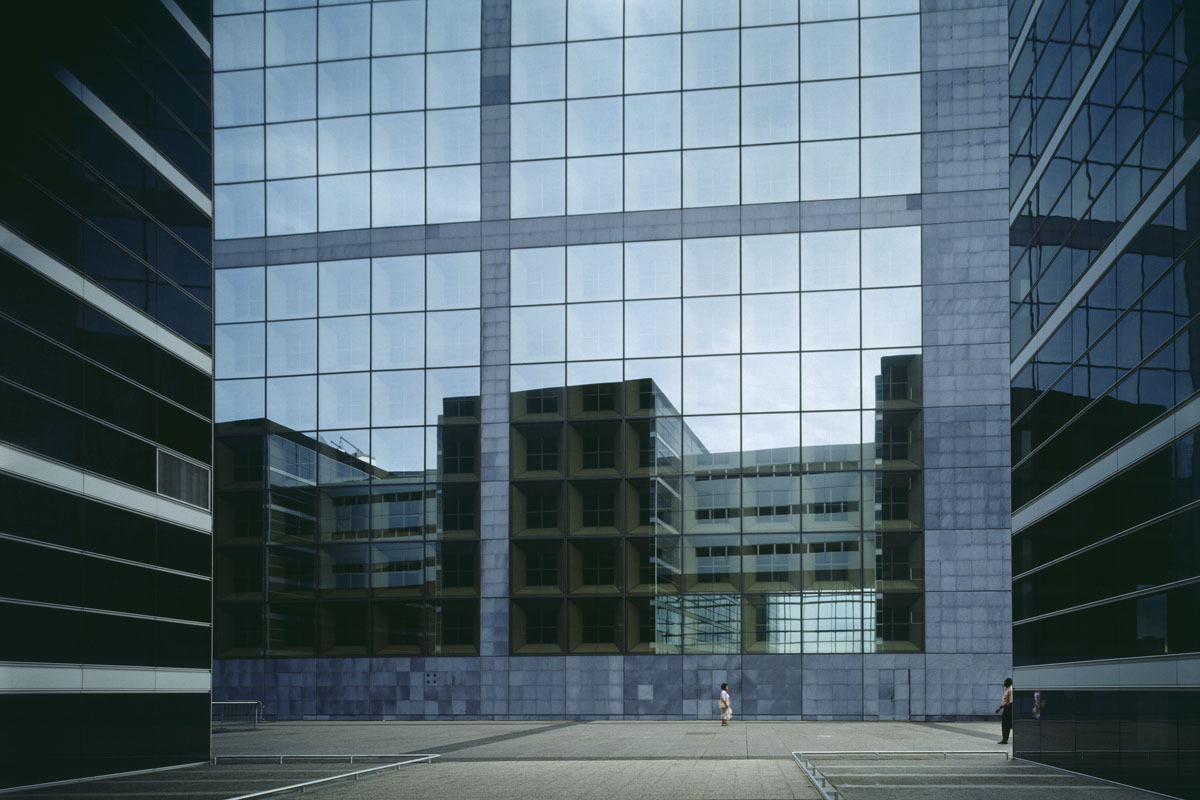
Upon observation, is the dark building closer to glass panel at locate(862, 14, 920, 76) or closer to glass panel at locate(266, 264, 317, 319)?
glass panel at locate(266, 264, 317, 319)

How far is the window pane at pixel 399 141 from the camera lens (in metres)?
57.7

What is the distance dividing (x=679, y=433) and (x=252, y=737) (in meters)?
22.8

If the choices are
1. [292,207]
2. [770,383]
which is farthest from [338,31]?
[770,383]

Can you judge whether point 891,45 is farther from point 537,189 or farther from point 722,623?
point 722,623

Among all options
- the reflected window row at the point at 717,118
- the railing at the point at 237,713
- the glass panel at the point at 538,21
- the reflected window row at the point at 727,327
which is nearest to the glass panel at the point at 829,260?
the reflected window row at the point at 727,327

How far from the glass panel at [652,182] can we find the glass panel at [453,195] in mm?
7312

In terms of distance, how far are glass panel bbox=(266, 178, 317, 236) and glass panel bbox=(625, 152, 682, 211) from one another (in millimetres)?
15230

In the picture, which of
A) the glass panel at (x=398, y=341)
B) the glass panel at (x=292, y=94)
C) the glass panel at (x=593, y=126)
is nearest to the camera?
the glass panel at (x=398, y=341)

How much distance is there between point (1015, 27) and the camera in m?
30.9

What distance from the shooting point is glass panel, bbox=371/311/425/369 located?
56.1 m

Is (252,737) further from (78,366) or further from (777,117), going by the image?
(777,117)

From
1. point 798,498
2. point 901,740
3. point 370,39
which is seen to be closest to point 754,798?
point 901,740

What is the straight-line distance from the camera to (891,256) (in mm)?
53719

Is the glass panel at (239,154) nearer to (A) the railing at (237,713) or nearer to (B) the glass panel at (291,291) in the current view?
(B) the glass panel at (291,291)
